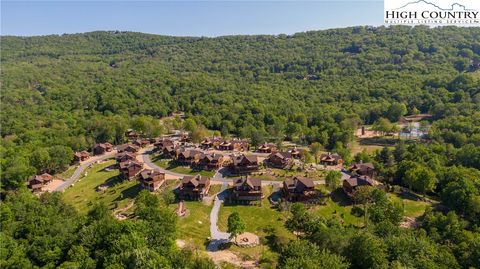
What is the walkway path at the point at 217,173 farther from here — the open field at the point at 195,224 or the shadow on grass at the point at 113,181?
the open field at the point at 195,224

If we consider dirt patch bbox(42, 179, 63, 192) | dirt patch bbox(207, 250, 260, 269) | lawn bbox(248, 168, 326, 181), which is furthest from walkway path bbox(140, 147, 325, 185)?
Answer: dirt patch bbox(207, 250, 260, 269)

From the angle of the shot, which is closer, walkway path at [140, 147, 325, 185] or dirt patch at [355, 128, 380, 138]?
walkway path at [140, 147, 325, 185]

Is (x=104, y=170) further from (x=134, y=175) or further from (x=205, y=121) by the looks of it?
(x=205, y=121)

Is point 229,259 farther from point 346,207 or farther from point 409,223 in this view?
point 409,223

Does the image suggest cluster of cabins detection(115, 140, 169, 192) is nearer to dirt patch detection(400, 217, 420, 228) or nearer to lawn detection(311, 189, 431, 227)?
lawn detection(311, 189, 431, 227)

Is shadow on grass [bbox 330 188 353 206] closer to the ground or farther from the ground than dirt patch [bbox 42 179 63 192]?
closer to the ground

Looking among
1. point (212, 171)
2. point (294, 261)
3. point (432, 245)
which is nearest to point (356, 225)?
point (432, 245)

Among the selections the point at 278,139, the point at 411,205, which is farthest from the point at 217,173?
the point at 411,205

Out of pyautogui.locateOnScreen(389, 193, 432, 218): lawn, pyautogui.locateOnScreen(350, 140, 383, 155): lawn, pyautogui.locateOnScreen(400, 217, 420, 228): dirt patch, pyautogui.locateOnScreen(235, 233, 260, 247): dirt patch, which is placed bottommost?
pyautogui.locateOnScreen(400, 217, 420, 228): dirt patch
